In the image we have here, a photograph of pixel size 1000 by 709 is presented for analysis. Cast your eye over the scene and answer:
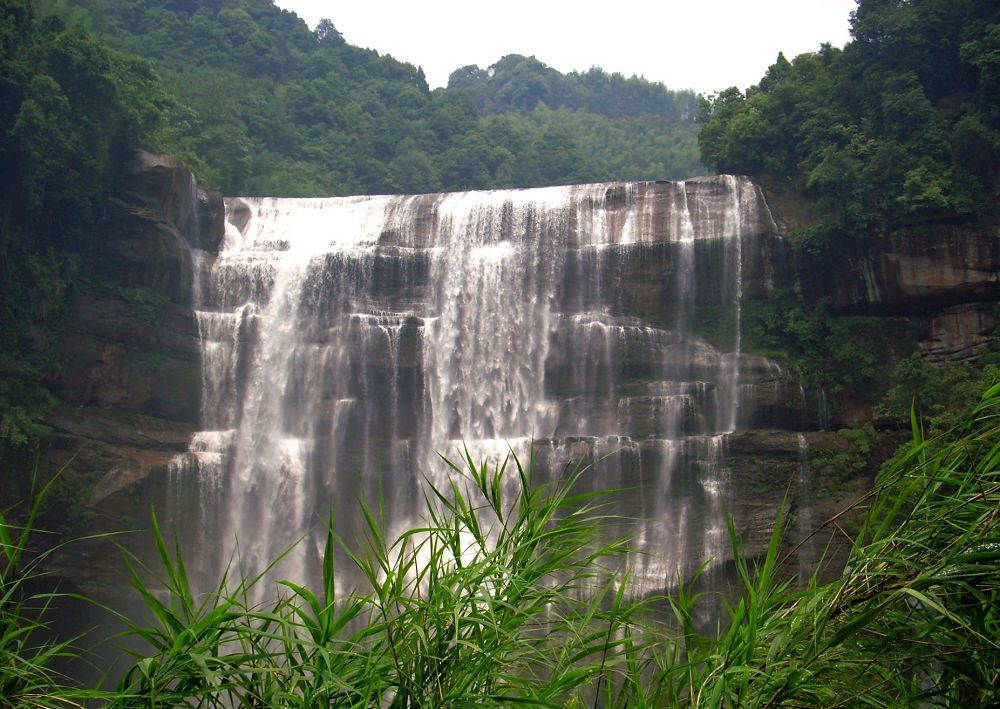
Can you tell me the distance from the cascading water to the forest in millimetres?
2066

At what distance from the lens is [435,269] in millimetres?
30219

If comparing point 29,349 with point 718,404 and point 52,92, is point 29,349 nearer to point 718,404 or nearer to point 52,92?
point 52,92

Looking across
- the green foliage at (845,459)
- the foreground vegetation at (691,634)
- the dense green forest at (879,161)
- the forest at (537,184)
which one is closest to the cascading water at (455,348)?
the dense green forest at (879,161)

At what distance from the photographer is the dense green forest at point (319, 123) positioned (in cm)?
4149

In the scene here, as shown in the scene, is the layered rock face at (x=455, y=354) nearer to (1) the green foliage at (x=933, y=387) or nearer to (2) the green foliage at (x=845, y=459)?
(2) the green foliage at (x=845, y=459)

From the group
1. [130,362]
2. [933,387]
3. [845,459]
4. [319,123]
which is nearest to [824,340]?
[933,387]

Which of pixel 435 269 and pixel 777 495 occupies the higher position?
pixel 435 269

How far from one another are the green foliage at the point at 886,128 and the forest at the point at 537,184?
0.27 feet

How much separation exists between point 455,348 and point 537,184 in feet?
74.0

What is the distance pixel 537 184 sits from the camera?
5031 centimetres

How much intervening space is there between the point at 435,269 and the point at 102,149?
9710 millimetres

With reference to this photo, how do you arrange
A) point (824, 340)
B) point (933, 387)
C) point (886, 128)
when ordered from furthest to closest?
point (886, 128)
point (824, 340)
point (933, 387)

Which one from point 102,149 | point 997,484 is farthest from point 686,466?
point 997,484

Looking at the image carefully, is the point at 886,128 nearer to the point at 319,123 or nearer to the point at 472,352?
the point at 472,352
